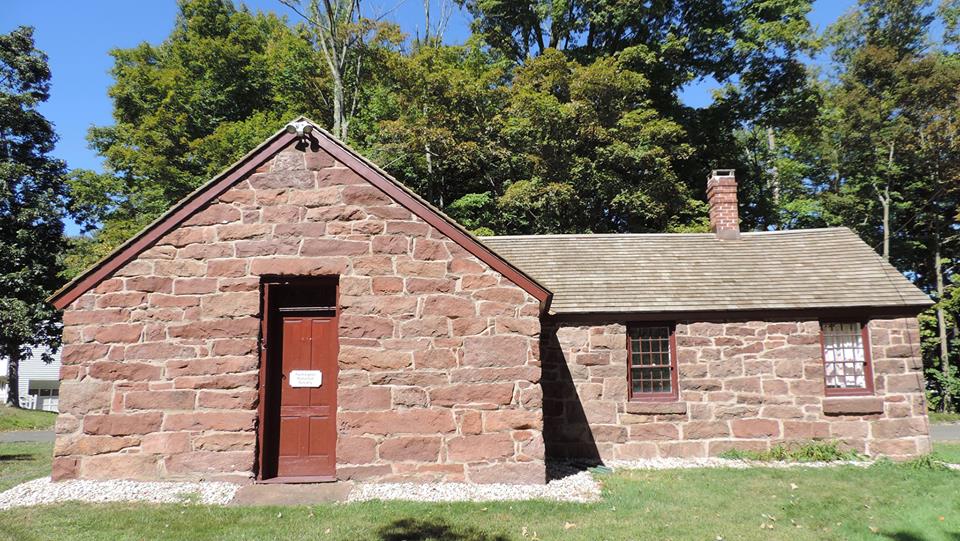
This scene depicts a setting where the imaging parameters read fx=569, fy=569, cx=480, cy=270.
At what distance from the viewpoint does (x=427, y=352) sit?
779cm

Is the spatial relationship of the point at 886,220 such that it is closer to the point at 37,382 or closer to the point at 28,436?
the point at 28,436

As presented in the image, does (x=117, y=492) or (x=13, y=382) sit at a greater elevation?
(x=13, y=382)

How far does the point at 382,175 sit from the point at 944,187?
25147 mm

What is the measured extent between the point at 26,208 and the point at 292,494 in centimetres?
2486

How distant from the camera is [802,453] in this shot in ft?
33.4

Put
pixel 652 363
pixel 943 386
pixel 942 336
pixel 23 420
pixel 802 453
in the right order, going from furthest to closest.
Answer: pixel 942 336 < pixel 943 386 < pixel 23 420 < pixel 652 363 < pixel 802 453

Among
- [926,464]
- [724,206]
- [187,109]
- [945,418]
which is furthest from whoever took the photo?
[187,109]

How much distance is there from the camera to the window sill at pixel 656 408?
412 inches

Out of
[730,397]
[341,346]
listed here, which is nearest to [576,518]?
[341,346]

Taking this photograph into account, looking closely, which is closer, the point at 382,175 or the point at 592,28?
the point at 382,175

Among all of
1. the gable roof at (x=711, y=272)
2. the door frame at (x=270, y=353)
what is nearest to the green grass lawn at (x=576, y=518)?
the door frame at (x=270, y=353)

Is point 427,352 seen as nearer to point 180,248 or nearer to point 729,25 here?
point 180,248

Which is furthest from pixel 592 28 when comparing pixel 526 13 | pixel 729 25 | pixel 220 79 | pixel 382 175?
pixel 382 175

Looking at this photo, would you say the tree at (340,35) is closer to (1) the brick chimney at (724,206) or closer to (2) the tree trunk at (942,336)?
(1) the brick chimney at (724,206)
